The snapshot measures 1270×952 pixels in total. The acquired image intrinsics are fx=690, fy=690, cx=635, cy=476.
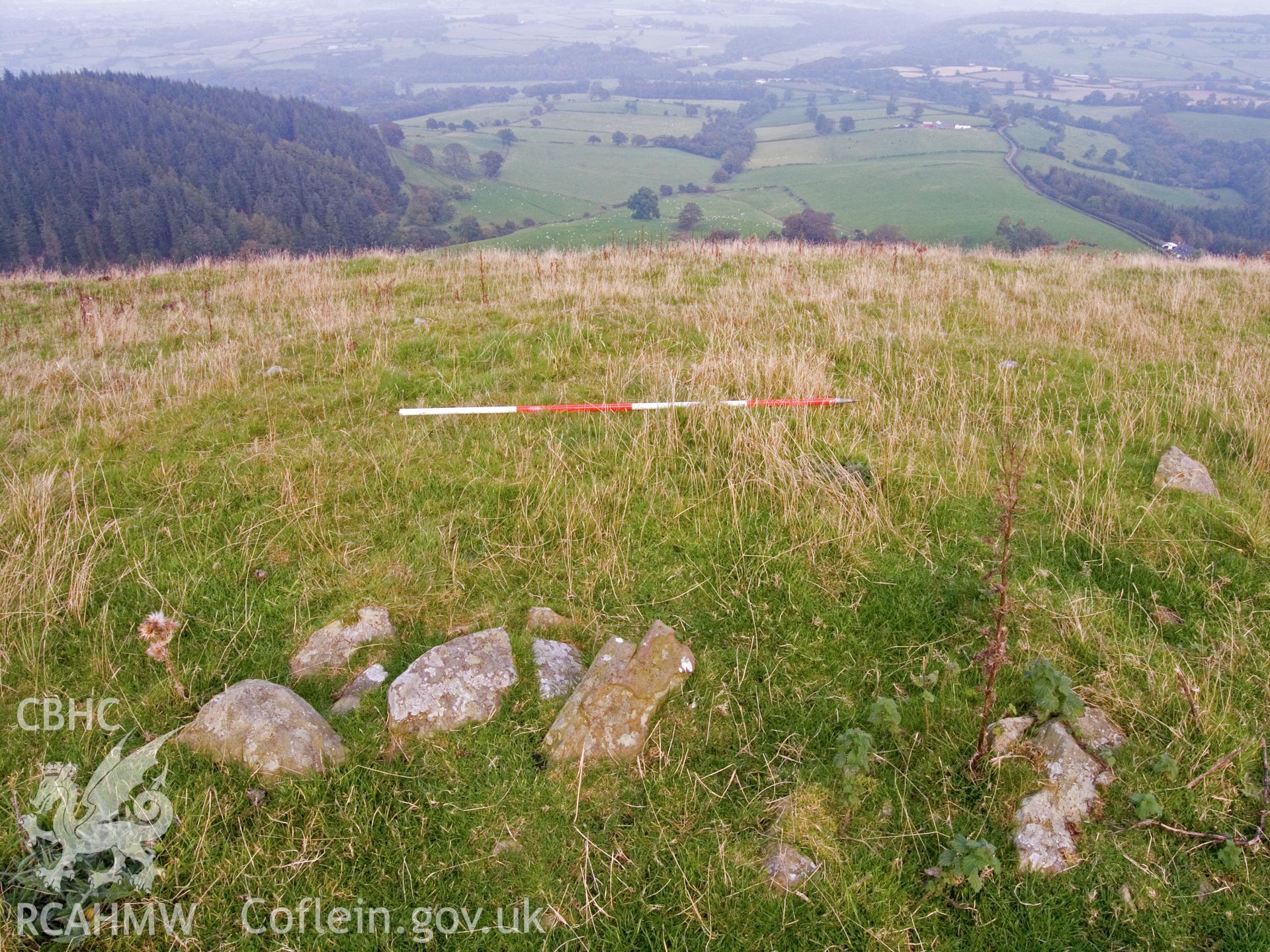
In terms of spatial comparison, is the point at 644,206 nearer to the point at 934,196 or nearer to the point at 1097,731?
the point at 934,196

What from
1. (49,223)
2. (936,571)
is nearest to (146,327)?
(936,571)

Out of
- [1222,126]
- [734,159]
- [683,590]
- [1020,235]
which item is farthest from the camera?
[1222,126]

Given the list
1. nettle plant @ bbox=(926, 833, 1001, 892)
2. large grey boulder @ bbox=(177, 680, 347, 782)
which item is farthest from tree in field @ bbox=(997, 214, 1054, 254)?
large grey boulder @ bbox=(177, 680, 347, 782)

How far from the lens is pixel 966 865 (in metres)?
2.92

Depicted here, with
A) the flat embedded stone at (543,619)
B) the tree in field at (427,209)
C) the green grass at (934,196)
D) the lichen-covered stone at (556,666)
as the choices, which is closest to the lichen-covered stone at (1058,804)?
the lichen-covered stone at (556,666)

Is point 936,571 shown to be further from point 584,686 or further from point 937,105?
point 937,105

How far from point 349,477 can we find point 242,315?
703 cm

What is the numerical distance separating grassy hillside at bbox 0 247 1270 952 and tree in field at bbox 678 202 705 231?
45.7 metres

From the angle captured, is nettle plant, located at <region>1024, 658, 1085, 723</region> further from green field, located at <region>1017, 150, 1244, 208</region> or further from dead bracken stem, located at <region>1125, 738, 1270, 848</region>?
green field, located at <region>1017, 150, 1244, 208</region>

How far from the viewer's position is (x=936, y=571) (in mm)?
4742

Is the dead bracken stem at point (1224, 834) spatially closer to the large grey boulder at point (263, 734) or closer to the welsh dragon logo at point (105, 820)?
the large grey boulder at point (263, 734)

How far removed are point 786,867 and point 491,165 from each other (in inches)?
4117

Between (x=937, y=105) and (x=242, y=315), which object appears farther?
(x=937, y=105)

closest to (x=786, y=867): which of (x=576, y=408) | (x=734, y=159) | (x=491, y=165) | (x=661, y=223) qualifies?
(x=576, y=408)
